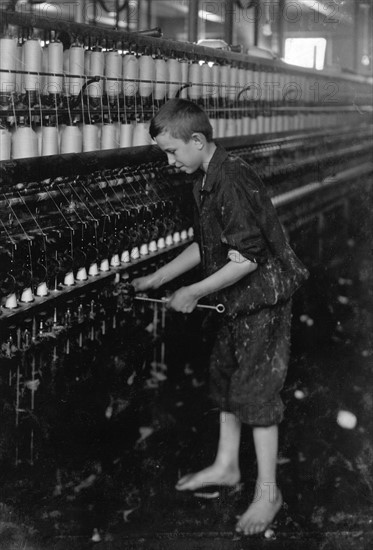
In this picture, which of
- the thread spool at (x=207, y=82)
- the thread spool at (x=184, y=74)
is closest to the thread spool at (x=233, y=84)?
the thread spool at (x=207, y=82)

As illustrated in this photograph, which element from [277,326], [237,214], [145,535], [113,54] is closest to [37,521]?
[145,535]

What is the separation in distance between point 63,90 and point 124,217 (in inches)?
23.4

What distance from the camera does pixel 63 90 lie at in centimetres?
305

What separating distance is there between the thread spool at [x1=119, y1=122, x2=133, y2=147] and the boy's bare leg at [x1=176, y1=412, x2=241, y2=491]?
1.35 meters

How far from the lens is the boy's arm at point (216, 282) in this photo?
265 cm

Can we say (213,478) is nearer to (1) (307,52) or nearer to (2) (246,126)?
(2) (246,126)

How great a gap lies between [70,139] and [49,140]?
0.44ft

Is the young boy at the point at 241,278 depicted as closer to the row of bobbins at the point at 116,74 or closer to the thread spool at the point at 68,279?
the thread spool at the point at 68,279

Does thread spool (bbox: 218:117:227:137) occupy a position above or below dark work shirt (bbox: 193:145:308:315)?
above

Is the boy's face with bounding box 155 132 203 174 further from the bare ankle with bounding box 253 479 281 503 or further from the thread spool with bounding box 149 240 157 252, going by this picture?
the bare ankle with bounding box 253 479 281 503

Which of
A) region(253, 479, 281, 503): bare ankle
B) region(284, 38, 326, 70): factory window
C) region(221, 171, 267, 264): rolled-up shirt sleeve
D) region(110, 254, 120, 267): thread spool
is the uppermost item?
region(284, 38, 326, 70): factory window

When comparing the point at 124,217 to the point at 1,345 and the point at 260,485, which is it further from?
the point at 260,485

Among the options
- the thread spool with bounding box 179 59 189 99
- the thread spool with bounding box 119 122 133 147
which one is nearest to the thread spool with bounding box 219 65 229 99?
the thread spool with bounding box 179 59 189 99

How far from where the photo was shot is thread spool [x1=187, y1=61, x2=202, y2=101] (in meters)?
4.35
